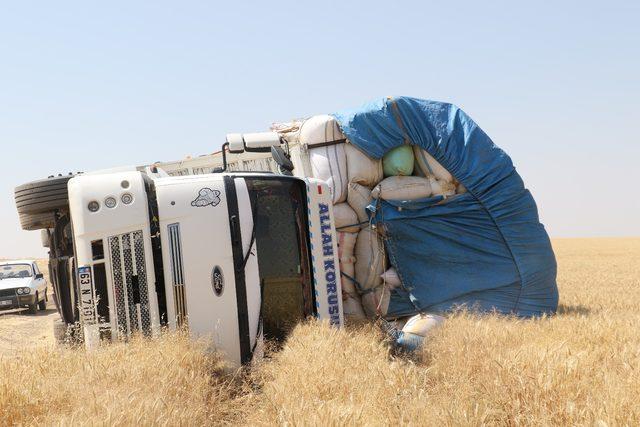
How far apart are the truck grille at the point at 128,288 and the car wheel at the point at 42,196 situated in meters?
1.23

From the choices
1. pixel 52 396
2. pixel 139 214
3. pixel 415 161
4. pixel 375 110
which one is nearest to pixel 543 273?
pixel 415 161

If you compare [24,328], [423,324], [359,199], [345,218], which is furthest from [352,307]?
[24,328]

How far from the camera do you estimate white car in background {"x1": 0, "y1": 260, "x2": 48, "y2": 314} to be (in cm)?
1850

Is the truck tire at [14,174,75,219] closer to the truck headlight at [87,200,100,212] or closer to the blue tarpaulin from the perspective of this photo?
the truck headlight at [87,200,100,212]

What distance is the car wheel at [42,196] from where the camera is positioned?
22.6ft

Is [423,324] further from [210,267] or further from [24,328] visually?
[24,328]

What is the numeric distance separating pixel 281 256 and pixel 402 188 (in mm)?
2902

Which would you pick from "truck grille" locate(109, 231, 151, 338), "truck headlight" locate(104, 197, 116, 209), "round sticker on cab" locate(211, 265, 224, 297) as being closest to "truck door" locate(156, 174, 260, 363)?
"round sticker on cab" locate(211, 265, 224, 297)

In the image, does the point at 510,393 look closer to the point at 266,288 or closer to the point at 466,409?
the point at 466,409

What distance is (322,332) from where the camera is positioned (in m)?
5.98

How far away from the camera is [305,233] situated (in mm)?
6906

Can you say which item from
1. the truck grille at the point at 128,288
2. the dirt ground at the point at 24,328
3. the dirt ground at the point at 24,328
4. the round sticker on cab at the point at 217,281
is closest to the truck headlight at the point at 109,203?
the truck grille at the point at 128,288

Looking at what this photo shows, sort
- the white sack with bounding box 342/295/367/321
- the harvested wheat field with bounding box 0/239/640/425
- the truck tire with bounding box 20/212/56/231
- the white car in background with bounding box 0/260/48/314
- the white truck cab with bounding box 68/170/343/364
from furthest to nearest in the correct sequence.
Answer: the white car in background with bounding box 0/260/48/314
the white sack with bounding box 342/295/367/321
the truck tire with bounding box 20/212/56/231
the white truck cab with bounding box 68/170/343/364
the harvested wheat field with bounding box 0/239/640/425

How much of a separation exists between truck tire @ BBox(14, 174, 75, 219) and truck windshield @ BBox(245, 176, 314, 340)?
196 centimetres
